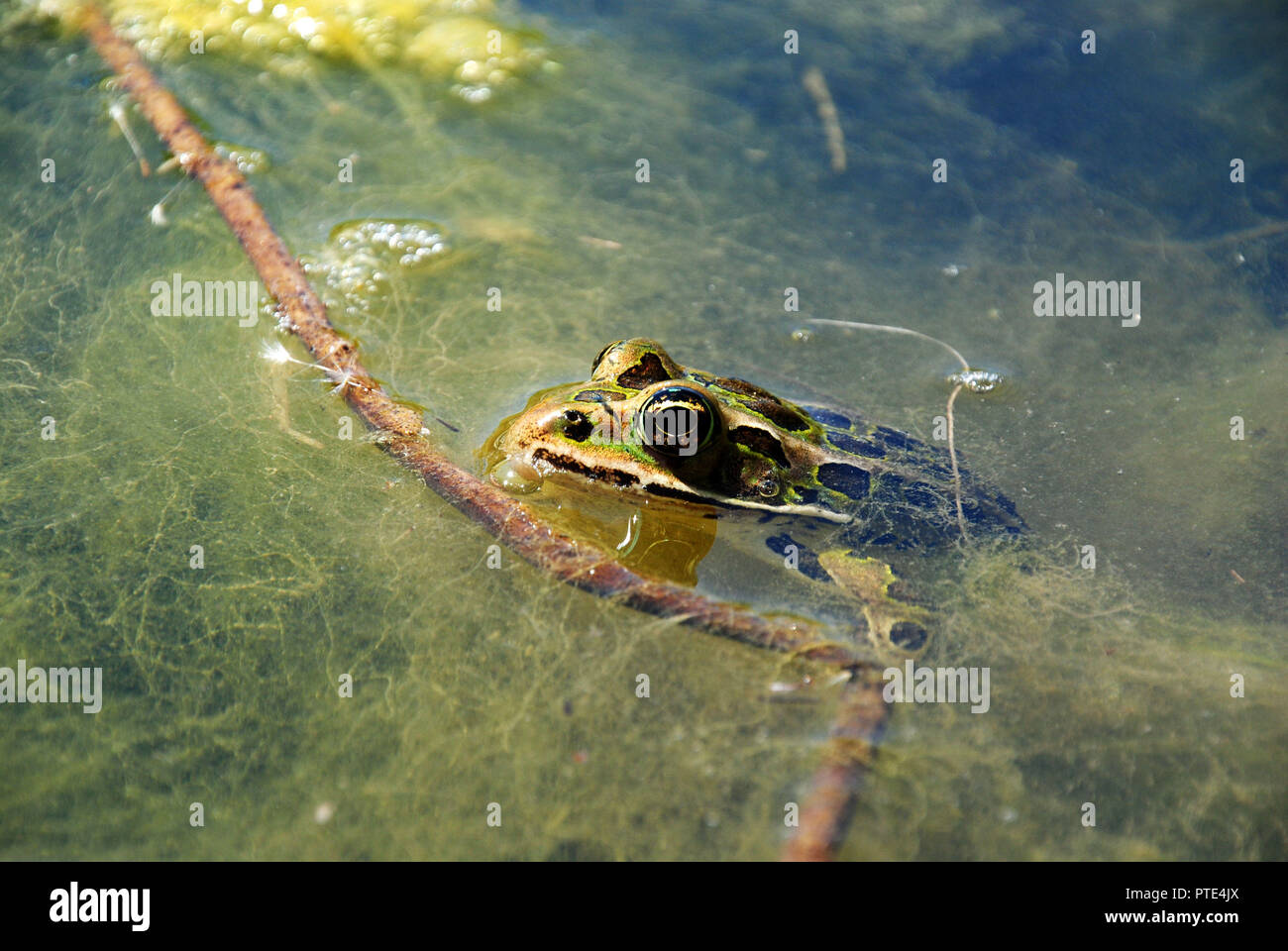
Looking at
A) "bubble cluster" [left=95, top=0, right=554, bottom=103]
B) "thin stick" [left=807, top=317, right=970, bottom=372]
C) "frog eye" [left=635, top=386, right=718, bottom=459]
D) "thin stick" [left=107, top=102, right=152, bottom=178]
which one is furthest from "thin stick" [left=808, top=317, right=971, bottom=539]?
"thin stick" [left=107, top=102, right=152, bottom=178]

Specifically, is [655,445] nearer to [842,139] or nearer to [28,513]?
[28,513]

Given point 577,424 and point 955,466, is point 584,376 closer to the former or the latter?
point 577,424

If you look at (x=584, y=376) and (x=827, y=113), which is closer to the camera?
(x=584, y=376)

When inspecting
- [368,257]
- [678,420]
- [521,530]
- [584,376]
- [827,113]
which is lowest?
[521,530]

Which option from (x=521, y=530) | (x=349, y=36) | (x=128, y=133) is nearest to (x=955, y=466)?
(x=521, y=530)

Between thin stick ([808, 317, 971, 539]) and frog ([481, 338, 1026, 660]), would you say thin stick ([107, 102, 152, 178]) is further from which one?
thin stick ([808, 317, 971, 539])

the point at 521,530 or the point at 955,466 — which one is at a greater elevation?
the point at 955,466

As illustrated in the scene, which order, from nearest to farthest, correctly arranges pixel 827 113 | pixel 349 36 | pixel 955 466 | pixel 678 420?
pixel 678 420
pixel 955 466
pixel 827 113
pixel 349 36

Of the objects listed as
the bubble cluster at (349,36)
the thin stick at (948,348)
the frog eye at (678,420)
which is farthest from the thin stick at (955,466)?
the bubble cluster at (349,36)
